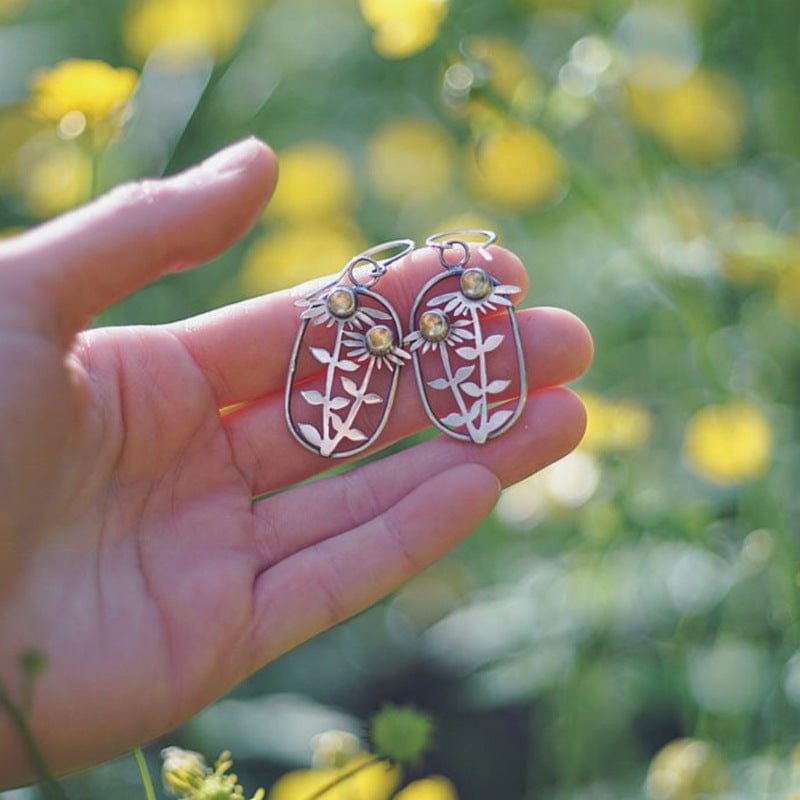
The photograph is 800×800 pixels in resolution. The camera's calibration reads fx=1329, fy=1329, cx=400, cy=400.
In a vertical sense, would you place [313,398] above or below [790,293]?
above

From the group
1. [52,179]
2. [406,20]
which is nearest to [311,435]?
[406,20]

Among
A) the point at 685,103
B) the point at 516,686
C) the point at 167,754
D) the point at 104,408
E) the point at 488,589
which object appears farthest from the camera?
the point at 685,103

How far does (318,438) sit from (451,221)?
3.50 ft

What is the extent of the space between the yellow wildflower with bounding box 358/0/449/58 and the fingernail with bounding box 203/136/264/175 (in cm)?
45

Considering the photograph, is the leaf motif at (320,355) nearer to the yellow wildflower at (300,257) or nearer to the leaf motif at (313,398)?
the leaf motif at (313,398)

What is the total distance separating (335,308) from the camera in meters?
1.32

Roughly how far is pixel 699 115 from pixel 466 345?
1.17 meters

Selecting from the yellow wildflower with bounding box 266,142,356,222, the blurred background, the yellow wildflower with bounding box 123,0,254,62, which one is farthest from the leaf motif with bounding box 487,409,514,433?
the yellow wildflower with bounding box 123,0,254,62

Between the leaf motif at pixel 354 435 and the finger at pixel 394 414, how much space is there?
23 mm

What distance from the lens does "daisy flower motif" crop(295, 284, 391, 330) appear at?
1314 mm

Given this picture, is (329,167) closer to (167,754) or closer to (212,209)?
(212,209)

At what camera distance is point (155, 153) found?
78.3 inches

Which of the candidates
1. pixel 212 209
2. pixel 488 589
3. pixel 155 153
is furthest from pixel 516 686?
pixel 155 153

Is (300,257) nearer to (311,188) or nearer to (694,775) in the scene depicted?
(311,188)
